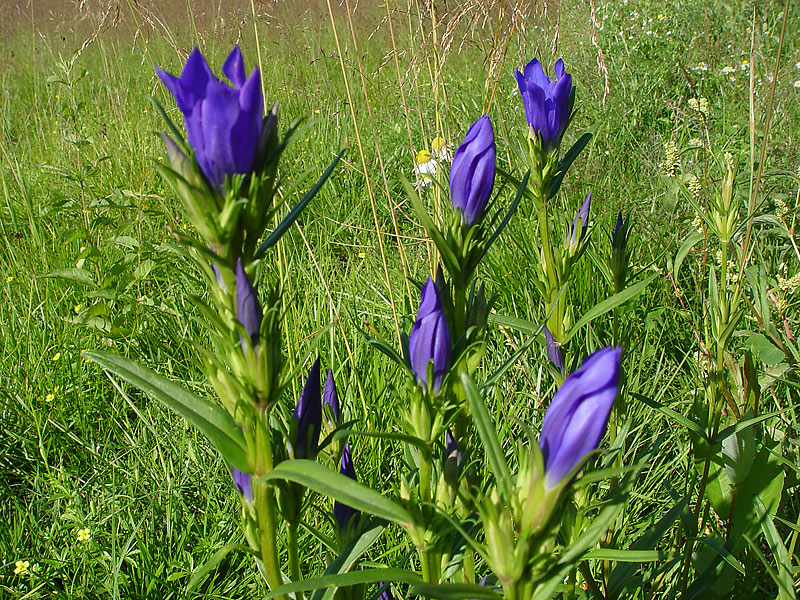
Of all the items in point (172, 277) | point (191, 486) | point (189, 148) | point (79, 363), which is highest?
point (189, 148)

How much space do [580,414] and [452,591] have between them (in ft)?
0.70

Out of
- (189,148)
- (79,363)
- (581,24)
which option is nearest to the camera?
(189,148)

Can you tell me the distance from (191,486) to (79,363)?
1.98 feet

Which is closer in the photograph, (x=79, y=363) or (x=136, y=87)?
(x=79, y=363)

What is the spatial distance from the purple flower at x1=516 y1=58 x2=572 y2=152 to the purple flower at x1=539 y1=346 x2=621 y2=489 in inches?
24.0

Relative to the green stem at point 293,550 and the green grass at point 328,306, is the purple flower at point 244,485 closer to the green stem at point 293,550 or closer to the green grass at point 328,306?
the green stem at point 293,550

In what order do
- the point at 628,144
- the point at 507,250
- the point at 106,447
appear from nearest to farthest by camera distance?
the point at 106,447, the point at 507,250, the point at 628,144

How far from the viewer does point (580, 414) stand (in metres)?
0.62

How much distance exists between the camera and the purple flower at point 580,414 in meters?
0.61

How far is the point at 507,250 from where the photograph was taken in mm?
2287

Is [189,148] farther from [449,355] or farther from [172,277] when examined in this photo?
[172,277]

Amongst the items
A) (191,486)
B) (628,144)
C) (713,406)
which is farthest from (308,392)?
(628,144)

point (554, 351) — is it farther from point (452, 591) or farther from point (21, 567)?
point (21, 567)

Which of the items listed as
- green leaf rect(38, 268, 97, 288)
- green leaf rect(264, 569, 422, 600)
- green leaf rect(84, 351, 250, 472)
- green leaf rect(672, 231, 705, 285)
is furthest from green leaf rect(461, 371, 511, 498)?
green leaf rect(38, 268, 97, 288)
